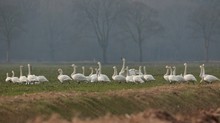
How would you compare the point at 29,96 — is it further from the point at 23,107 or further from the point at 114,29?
the point at 114,29

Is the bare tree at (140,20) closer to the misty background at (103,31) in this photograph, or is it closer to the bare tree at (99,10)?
the misty background at (103,31)

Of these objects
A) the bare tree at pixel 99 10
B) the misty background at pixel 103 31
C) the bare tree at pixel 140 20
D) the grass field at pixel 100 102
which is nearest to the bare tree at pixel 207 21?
the misty background at pixel 103 31

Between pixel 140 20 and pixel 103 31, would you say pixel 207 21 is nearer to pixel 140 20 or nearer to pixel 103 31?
pixel 140 20

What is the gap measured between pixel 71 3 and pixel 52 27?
19.9 meters

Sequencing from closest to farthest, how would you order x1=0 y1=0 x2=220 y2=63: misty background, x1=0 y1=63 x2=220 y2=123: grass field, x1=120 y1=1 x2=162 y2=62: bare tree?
x1=0 y1=63 x2=220 y2=123: grass field → x1=120 y1=1 x2=162 y2=62: bare tree → x1=0 y1=0 x2=220 y2=63: misty background

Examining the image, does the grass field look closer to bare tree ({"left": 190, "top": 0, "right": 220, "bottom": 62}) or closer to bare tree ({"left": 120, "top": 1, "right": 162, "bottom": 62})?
bare tree ({"left": 120, "top": 1, "right": 162, "bottom": 62})

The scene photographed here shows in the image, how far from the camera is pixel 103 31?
12888 centimetres

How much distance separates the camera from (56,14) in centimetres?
15412

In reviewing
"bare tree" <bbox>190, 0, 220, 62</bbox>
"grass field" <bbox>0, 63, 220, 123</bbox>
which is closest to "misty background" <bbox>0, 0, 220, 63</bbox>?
"bare tree" <bbox>190, 0, 220, 62</bbox>

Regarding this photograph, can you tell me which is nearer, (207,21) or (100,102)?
(100,102)

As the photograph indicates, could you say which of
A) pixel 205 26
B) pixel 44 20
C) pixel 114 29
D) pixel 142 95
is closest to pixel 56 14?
pixel 44 20

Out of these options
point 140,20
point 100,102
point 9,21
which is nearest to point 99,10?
point 140,20

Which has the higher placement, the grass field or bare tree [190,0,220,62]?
bare tree [190,0,220,62]

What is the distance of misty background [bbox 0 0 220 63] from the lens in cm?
12900
